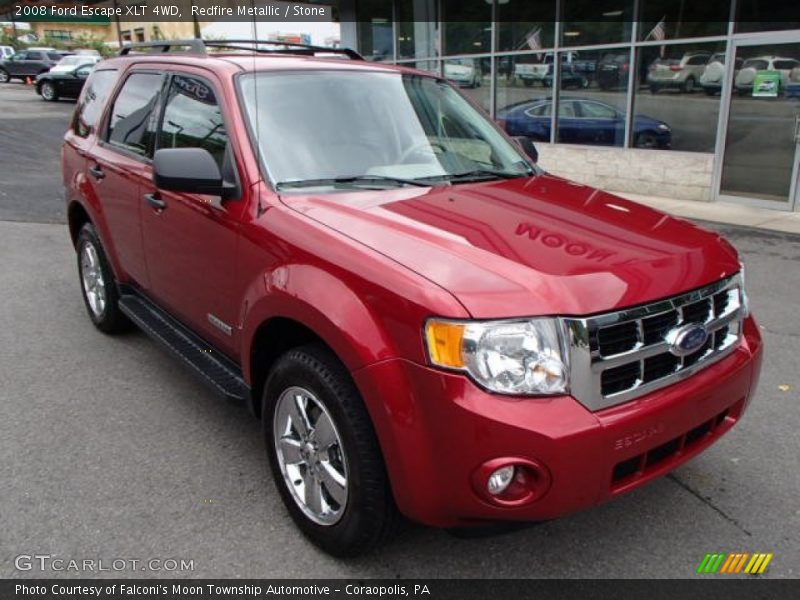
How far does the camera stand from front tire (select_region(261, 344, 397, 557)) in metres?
2.35

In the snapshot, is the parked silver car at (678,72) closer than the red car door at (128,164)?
No

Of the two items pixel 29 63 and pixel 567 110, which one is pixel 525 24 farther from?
pixel 29 63

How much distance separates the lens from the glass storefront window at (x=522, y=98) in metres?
12.6

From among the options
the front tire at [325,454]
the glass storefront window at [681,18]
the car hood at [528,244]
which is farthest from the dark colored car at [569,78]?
the front tire at [325,454]

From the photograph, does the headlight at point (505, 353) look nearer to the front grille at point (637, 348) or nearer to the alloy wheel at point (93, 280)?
the front grille at point (637, 348)

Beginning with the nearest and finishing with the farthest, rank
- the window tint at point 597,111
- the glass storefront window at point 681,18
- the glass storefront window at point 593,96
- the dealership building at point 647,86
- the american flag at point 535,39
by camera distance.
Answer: the dealership building at point 647,86
the glass storefront window at point 681,18
the glass storefront window at point 593,96
the window tint at point 597,111
the american flag at point 535,39

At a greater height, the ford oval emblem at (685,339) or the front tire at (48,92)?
the front tire at (48,92)

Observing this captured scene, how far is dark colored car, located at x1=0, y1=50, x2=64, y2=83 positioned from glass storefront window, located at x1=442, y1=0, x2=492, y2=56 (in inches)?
1102

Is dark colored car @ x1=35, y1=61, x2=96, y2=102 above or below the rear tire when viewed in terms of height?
above

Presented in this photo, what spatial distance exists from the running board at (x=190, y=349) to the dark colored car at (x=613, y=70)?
366 inches

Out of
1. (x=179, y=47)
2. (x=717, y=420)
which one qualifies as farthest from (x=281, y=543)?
(x=179, y=47)

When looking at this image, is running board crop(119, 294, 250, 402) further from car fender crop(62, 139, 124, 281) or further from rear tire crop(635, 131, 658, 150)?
rear tire crop(635, 131, 658, 150)

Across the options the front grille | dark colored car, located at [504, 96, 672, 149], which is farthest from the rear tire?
the front grille

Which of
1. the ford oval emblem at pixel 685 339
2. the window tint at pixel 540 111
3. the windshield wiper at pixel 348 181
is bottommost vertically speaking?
the ford oval emblem at pixel 685 339
